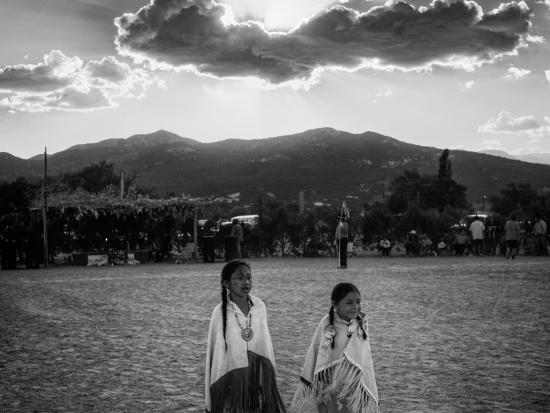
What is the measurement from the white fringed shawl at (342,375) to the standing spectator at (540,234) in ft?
102

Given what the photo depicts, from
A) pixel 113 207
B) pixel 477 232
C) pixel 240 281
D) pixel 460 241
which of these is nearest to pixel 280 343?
pixel 240 281

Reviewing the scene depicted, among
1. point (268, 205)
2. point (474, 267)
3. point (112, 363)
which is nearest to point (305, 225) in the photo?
point (268, 205)

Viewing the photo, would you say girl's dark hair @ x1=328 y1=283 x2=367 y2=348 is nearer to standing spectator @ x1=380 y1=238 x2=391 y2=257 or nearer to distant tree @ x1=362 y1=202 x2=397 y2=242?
standing spectator @ x1=380 y1=238 x2=391 y2=257

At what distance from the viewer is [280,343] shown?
30.2 feet

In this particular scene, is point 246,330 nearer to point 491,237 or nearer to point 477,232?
point 477,232

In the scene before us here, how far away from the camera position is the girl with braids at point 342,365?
493 cm

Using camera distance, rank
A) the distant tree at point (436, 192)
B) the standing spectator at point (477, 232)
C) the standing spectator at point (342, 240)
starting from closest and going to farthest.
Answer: the standing spectator at point (342, 240), the standing spectator at point (477, 232), the distant tree at point (436, 192)

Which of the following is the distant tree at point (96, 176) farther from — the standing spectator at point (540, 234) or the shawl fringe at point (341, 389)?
the shawl fringe at point (341, 389)

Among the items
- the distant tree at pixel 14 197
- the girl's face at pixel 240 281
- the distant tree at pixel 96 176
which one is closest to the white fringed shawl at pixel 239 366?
the girl's face at pixel 240 281

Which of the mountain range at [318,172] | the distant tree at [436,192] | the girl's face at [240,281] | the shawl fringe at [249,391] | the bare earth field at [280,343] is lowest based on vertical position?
the bare earth field at [280,343]

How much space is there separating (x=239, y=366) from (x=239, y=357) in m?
0.06

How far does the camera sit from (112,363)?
806cm

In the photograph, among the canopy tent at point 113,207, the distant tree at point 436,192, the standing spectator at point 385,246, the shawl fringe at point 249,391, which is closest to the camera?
the shawl fringe at point 249,391

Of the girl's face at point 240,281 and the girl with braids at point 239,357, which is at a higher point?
the girl's face at point 240,281
